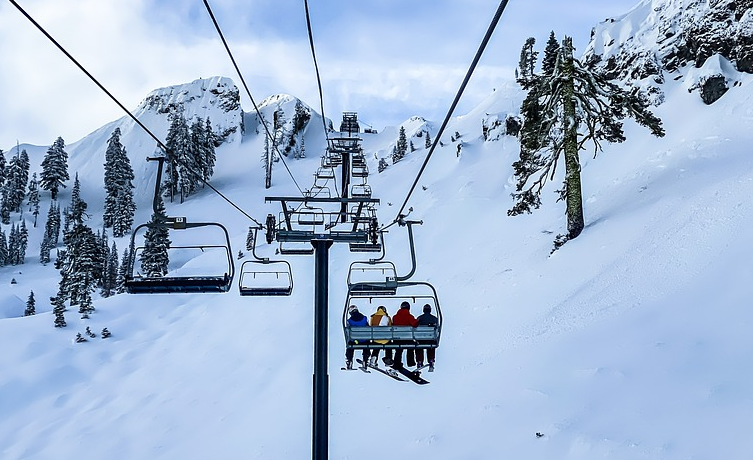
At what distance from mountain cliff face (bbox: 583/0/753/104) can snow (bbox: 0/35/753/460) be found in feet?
4.28

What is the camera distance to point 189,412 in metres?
17.3

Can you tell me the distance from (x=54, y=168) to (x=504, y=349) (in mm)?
105971

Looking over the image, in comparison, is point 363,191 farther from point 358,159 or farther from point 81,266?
point 81,266

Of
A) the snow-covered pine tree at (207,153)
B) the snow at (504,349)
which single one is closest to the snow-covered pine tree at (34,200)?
the snow-covered pine tree at (207,153)

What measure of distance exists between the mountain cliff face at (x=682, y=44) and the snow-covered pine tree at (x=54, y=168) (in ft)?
303

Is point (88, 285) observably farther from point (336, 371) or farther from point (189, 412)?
point (336, 371)

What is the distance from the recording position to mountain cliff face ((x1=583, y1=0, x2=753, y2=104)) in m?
25.7

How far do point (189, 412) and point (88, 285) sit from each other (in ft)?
72.7

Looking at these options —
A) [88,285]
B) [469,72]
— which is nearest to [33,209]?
[88,285]

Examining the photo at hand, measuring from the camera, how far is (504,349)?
1310cm

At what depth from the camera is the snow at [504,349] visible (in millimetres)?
8664

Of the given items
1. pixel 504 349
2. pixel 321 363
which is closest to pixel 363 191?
pixel 321 363

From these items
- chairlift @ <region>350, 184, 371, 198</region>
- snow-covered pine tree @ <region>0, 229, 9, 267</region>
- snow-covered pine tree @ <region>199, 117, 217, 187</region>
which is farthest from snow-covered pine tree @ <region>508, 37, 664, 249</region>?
snow-covered pine tree @ <region>0, 229, 9, 267</region>

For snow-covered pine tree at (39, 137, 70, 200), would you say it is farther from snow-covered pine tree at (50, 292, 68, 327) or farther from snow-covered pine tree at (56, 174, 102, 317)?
snow-covered pine tree at (50, 292, 68, 327)
